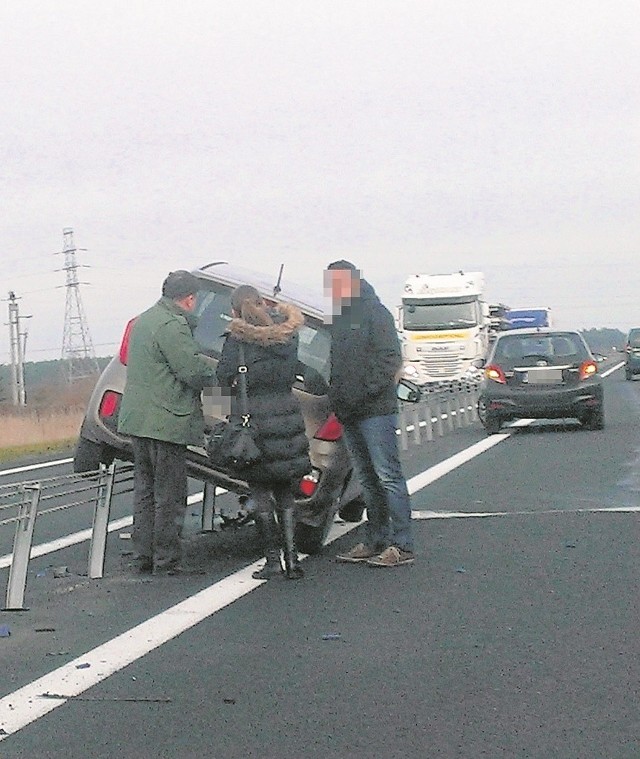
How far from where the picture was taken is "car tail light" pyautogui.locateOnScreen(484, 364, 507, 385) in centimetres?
2455

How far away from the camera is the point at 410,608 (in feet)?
A: 28.2

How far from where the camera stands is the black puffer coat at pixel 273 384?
9484 millimetres

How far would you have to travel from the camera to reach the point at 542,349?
24.6 m

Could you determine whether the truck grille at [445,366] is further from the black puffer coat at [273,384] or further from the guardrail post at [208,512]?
the black puffer coat at [273,384]

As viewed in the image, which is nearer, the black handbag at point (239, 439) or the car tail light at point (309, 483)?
the black handbag at point (239, 439)

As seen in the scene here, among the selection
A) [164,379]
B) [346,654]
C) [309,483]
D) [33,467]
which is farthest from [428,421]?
[346,654]

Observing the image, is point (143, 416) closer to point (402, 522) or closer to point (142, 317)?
point (142, 317)

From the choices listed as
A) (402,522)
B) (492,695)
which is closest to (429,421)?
(402,522)

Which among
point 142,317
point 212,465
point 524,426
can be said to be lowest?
point 524,426

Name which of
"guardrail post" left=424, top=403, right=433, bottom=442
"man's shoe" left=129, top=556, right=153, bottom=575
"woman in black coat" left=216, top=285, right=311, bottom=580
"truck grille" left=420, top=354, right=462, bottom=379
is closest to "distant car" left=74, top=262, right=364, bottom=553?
"woman in black coat" left=216, top=285, right=311, bottom=580

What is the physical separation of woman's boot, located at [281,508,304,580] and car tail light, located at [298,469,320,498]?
14.7 inches

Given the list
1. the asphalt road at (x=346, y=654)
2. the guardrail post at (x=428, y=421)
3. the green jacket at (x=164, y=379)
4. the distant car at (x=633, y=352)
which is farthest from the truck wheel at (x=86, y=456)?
the distant car at (x=633, y=352)

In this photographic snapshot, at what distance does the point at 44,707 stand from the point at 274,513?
363 centimetres

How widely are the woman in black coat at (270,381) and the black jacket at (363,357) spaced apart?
40 centimetres
